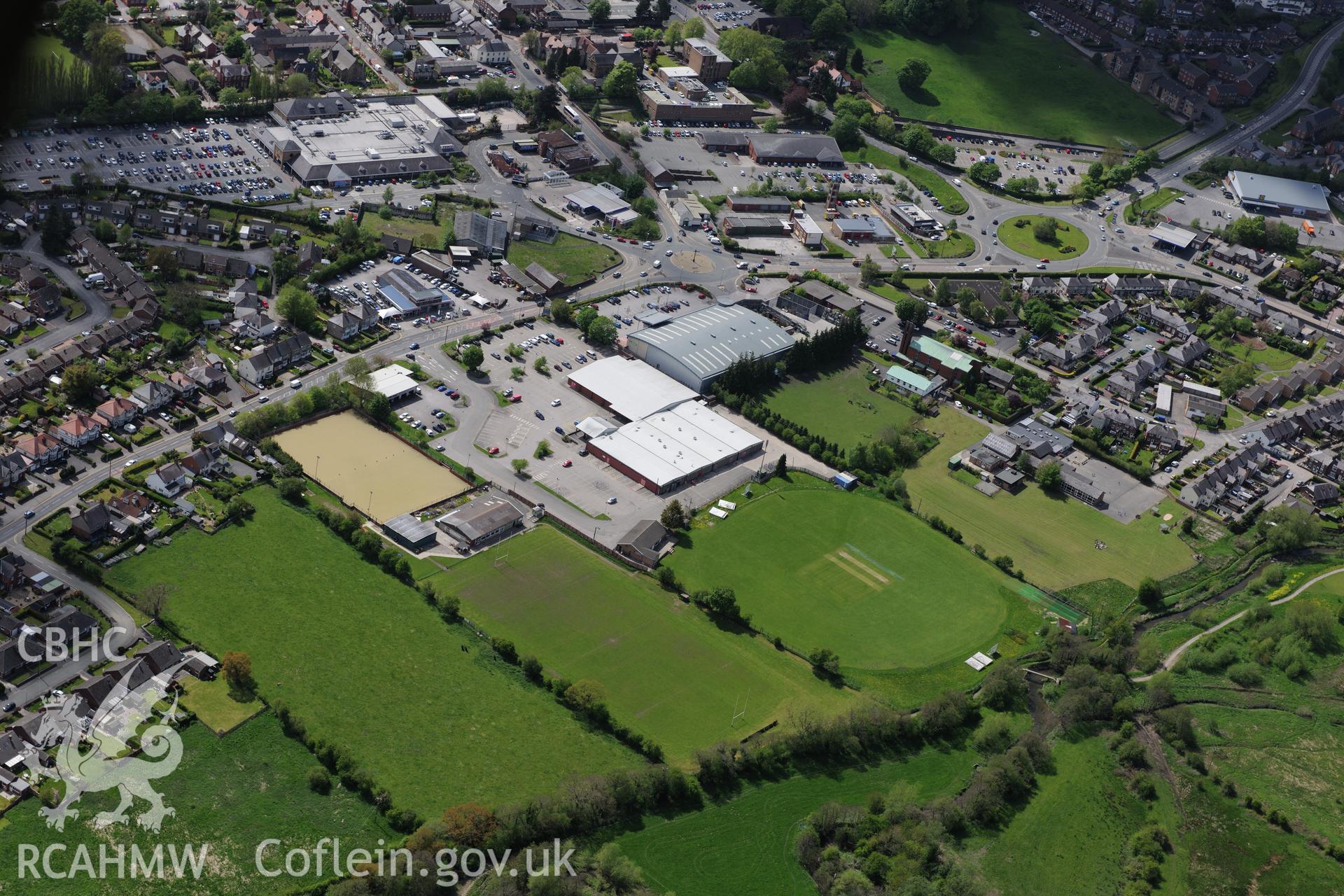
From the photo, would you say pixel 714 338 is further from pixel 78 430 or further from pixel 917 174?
pixel 917 174

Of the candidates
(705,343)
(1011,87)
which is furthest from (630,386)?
(1011,87)

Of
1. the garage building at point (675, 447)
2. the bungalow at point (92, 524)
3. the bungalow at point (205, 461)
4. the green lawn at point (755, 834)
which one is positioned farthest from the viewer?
the garage building at point (675, 447)

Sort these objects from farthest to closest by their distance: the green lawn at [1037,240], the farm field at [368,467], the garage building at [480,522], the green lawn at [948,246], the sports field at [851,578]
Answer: the green lawn at [1037,240]
the green lawn at [948,246]
the farm field at [368,467]
the garage building at [480,522]
the sports field at [851,578]

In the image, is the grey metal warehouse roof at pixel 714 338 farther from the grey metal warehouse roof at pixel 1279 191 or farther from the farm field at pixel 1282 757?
the grey metal warehouse roof at pixel 1279 191

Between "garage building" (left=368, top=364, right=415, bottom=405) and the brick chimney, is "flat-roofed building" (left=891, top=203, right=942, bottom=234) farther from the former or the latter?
"garage building" (left=368, top=364, right=415, bottom=405)

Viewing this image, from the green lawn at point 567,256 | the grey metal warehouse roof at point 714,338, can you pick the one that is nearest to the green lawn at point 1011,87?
the green lawn at point 567,256

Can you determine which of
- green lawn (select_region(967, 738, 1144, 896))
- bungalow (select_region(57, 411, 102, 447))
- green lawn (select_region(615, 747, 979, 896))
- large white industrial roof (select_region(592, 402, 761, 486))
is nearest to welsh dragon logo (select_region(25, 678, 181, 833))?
green lawn (select_region(615, 747, 979, 896))
